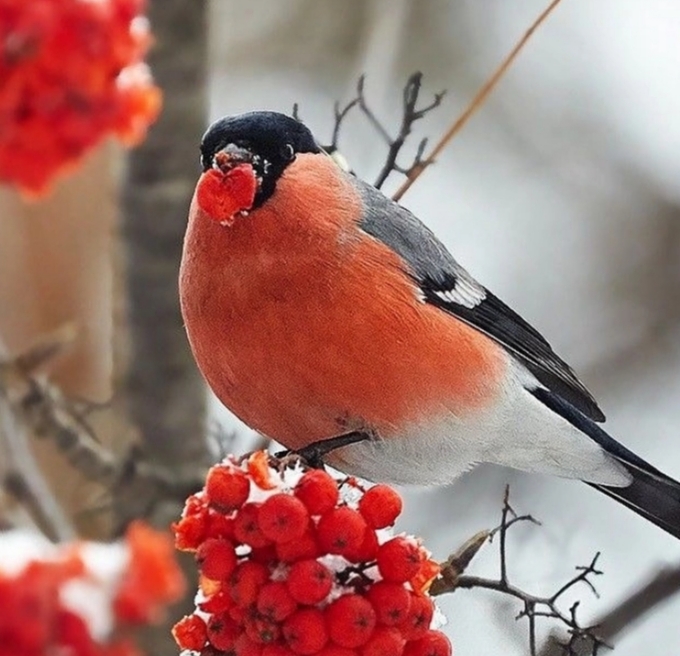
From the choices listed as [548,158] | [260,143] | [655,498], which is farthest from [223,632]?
[548,158]

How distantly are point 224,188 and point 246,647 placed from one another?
269 millimetres

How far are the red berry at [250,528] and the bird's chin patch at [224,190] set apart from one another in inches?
6.8

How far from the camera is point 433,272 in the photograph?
3.29ft

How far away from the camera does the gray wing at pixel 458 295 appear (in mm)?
975

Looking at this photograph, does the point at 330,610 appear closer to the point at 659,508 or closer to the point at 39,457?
the point at 659,508

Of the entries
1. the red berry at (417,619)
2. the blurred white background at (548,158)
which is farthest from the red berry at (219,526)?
the blurred white background at (548,158)

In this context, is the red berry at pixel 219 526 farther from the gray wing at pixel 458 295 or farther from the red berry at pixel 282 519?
the gray wing at pixel 458 295

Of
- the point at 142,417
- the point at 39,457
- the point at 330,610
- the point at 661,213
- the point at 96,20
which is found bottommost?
the point at 39,457

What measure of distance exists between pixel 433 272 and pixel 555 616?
385 mm

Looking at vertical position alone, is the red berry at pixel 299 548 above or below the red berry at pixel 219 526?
above

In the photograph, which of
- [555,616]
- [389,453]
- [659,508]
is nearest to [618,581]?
[659,508]

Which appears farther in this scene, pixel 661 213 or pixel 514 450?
pixel 661 213

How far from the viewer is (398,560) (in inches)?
23.4

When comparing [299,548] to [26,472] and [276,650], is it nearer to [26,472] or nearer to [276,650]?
[276,650]
